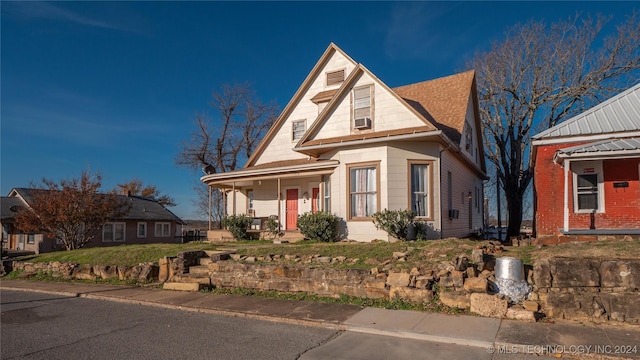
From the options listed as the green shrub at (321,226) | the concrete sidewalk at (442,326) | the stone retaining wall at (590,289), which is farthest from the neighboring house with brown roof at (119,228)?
the stone retaining wall at (590,289)

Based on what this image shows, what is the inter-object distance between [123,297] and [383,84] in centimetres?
1101

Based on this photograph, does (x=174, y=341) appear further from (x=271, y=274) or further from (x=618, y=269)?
(x=618, y=269)

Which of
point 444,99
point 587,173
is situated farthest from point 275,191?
point 587,173

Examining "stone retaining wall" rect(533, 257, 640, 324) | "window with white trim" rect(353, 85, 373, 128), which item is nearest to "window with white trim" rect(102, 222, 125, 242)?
"window with white trim" rect(353, 85, 373, 128)

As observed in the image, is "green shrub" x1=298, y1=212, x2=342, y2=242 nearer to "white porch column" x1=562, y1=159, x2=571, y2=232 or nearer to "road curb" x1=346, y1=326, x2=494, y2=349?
"white porch column" x1=562, y1=159, x2=571, y2=232

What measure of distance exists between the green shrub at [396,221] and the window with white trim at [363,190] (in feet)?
2.19

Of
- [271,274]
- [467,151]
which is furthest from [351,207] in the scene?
[467,151]

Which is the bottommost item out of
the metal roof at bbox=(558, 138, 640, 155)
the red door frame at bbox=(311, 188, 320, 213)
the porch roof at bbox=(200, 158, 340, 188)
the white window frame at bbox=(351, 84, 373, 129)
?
the red door frame at bbox=(311, 188, 320, 213)

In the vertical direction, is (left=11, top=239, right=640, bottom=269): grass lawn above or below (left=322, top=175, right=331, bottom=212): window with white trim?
below

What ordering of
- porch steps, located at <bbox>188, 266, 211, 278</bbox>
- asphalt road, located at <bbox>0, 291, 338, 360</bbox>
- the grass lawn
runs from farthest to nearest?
1. porch steps, located at <bbox>188, 266, 211, 278</bbox>
2. the grass lawn
3. asphalt road, located at <bbox>0, 291, 338, 360</bbox>

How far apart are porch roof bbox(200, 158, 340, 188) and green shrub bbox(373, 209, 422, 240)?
2814 millimetres

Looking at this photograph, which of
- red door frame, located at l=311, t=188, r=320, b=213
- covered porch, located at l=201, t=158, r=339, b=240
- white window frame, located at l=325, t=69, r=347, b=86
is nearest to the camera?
covered porch, located at l=201, t=158, r=339, b=240

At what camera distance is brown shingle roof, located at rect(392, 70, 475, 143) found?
1783cm

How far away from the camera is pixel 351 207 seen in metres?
15.5
